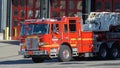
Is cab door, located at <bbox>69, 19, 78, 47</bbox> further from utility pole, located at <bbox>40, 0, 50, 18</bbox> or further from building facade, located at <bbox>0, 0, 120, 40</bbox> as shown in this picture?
utility pole, located at <bbox>40, 0, 50, 18</bbox>

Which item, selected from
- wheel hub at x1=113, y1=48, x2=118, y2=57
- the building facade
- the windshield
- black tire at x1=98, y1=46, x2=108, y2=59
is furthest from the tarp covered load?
the building facade

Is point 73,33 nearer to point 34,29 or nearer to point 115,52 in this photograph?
point 34,29

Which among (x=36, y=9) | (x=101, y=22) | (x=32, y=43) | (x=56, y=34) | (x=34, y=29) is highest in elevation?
(x=36, y=9)

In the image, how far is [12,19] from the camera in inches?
2012

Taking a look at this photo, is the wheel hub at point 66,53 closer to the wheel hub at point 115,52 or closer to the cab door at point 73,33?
the cab door at point 73,33

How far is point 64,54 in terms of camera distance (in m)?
27.5

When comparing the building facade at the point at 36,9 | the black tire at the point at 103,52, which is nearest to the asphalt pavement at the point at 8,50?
the building facade at the point at 36,9

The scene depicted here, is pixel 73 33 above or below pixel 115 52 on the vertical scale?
above

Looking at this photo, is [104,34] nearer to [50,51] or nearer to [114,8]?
[50,51]

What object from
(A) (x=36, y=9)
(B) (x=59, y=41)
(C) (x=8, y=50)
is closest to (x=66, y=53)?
(B) (x=59, y=41)

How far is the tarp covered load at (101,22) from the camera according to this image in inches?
1175

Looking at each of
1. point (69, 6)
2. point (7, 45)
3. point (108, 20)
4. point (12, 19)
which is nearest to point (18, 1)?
point (12, 19)

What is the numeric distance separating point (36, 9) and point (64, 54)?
933 inches

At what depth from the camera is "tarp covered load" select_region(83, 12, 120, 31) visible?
97.9 feet
